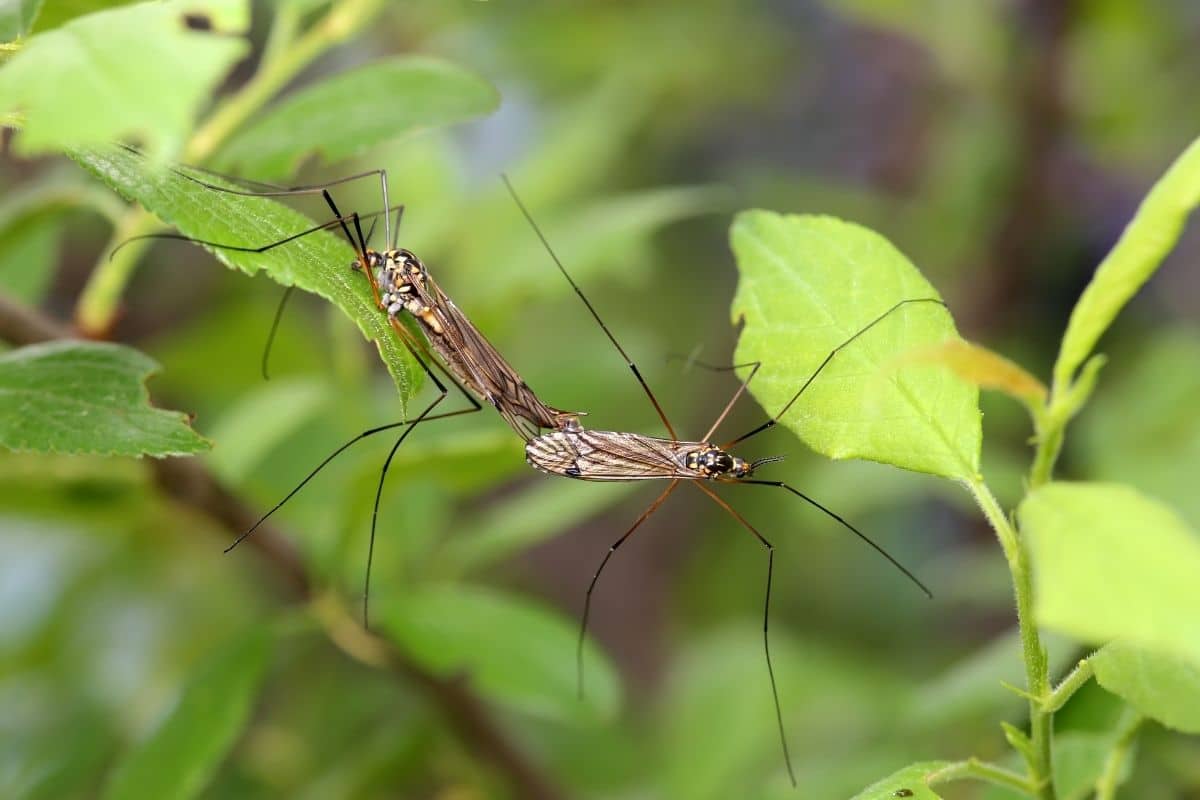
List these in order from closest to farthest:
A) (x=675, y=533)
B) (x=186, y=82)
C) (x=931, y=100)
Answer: (x=186, y=82), (x=931, y=100), (x=675, y=533)

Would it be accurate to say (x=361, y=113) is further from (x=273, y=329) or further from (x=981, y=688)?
(x=981, y=688)

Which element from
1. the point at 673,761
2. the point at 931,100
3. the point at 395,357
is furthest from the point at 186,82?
the point at 931,100

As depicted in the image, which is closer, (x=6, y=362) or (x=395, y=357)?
(x=395, y=357)

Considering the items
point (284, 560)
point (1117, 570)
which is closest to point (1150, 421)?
point (284, 560)

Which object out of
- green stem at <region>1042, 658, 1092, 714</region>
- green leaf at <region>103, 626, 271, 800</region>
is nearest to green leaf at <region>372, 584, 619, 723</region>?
green leaf at <region>103, 626, 271, 800</region>

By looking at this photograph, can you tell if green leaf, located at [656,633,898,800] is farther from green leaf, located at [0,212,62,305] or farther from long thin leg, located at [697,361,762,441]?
green leaf, located at [0,212,62,305]

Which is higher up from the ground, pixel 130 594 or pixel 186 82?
pixel 186 82

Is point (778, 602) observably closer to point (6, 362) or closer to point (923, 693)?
point (923, 693)
